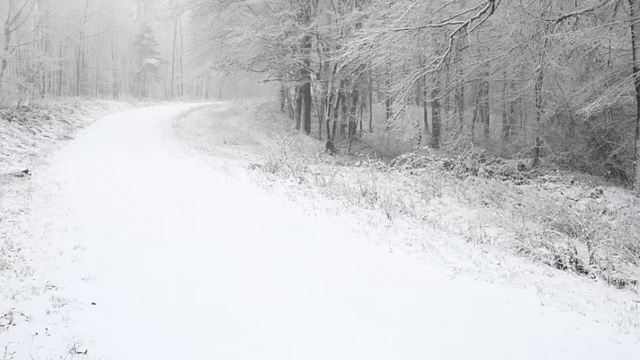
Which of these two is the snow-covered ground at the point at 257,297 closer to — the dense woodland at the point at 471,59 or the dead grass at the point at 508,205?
the dead grass at the point at 508,205

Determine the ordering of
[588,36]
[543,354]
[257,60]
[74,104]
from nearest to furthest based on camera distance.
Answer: [543,354] → [588,36] → [257,60] → [74,104]

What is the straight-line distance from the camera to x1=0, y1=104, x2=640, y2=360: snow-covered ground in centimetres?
336

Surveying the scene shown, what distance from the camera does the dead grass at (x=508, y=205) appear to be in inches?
228

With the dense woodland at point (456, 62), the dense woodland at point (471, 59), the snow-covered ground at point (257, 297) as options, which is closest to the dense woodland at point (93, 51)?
the dense woodland at point (456, 62)

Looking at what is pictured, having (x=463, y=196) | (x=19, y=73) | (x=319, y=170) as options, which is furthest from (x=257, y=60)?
(x=19, y=73)

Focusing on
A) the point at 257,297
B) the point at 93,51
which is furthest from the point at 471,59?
the point at 93,51

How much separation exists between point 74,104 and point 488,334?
25.7 metres

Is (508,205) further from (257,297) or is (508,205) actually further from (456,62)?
(257,297)

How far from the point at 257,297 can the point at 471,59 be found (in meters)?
10.9

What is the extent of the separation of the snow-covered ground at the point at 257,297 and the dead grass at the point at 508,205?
1.10m

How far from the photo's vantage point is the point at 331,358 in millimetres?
3213

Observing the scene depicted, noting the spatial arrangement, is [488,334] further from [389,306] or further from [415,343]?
[389,306]

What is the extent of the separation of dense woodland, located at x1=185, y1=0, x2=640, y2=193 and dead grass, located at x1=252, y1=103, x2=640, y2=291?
1.77 metres

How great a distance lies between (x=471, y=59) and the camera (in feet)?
40.5
